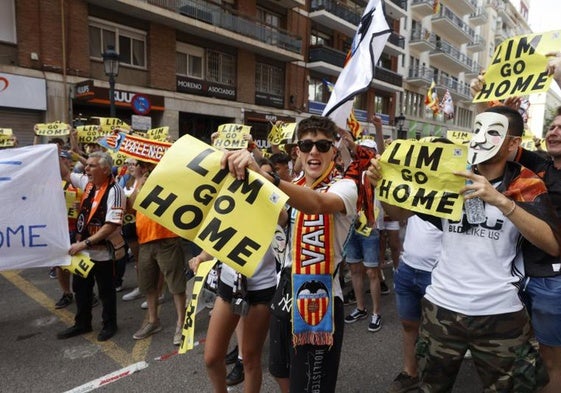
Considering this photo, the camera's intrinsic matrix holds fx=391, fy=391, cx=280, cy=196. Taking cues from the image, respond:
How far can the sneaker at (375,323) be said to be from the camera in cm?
418

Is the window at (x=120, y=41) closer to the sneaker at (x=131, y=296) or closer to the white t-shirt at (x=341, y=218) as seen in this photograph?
the sneaker at (x=131, y=296)

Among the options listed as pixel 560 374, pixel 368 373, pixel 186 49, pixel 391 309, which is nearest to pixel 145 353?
pixel 368 373

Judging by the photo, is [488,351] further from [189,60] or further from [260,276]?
[189,60]

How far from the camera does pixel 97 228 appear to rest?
12.9 feet

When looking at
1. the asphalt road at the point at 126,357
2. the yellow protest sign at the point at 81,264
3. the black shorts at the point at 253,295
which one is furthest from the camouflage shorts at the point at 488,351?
the yellow protest sign at the point at 81,264

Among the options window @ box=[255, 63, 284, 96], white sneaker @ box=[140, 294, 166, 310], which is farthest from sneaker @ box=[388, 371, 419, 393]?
window @ box=[255, 63, 284, 96]

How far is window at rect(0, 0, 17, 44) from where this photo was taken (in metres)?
11.5

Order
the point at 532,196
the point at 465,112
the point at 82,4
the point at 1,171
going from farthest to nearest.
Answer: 1. the point at 465,112
2. the point at 82,4
3. the point at 1,171
4. the point at 532,196

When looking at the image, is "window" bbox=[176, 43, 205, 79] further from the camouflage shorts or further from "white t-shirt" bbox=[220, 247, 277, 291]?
the camouflage shorts

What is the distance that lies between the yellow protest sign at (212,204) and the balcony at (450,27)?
129ft

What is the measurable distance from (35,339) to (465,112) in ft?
165

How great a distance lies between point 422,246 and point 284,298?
132 centimetres

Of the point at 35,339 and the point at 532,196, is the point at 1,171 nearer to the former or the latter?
the point at 35,339

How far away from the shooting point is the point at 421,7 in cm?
3275
